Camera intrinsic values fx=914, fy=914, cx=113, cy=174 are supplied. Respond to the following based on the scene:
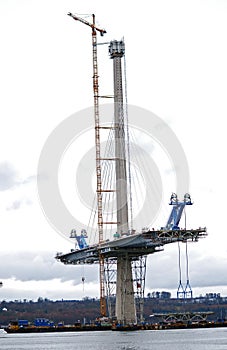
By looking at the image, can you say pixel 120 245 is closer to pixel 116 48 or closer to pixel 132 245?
pixel 132 245

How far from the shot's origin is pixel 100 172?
144750 mm

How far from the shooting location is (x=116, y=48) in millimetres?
148750

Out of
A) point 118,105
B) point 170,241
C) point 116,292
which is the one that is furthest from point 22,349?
point 118,105

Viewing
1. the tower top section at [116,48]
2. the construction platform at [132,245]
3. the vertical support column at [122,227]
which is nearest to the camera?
the construction platform at [132,245]

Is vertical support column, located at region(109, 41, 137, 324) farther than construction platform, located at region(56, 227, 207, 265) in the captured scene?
Yes

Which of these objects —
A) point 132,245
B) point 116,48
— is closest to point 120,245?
point 132,245

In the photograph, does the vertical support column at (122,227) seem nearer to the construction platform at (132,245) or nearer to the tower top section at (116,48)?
the construction platform at (132,245)

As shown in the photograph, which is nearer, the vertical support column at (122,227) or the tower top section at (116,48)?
the vertical support column at (122,227)

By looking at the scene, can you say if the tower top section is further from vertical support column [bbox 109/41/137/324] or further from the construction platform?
the construction platform

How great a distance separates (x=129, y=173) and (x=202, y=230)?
20.6 metres

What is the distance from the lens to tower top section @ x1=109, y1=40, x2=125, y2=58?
148 m

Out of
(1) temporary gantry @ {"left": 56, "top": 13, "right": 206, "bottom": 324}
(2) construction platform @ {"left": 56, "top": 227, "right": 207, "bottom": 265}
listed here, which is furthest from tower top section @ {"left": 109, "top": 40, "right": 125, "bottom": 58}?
(2) construction platform @ {"left": 56, "top": 227, "right": 207, "bottom": 265}

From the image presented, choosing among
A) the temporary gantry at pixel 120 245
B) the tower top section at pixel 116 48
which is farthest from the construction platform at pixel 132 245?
the tower top section at pixel 116 48

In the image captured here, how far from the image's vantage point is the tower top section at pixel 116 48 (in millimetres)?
148500
